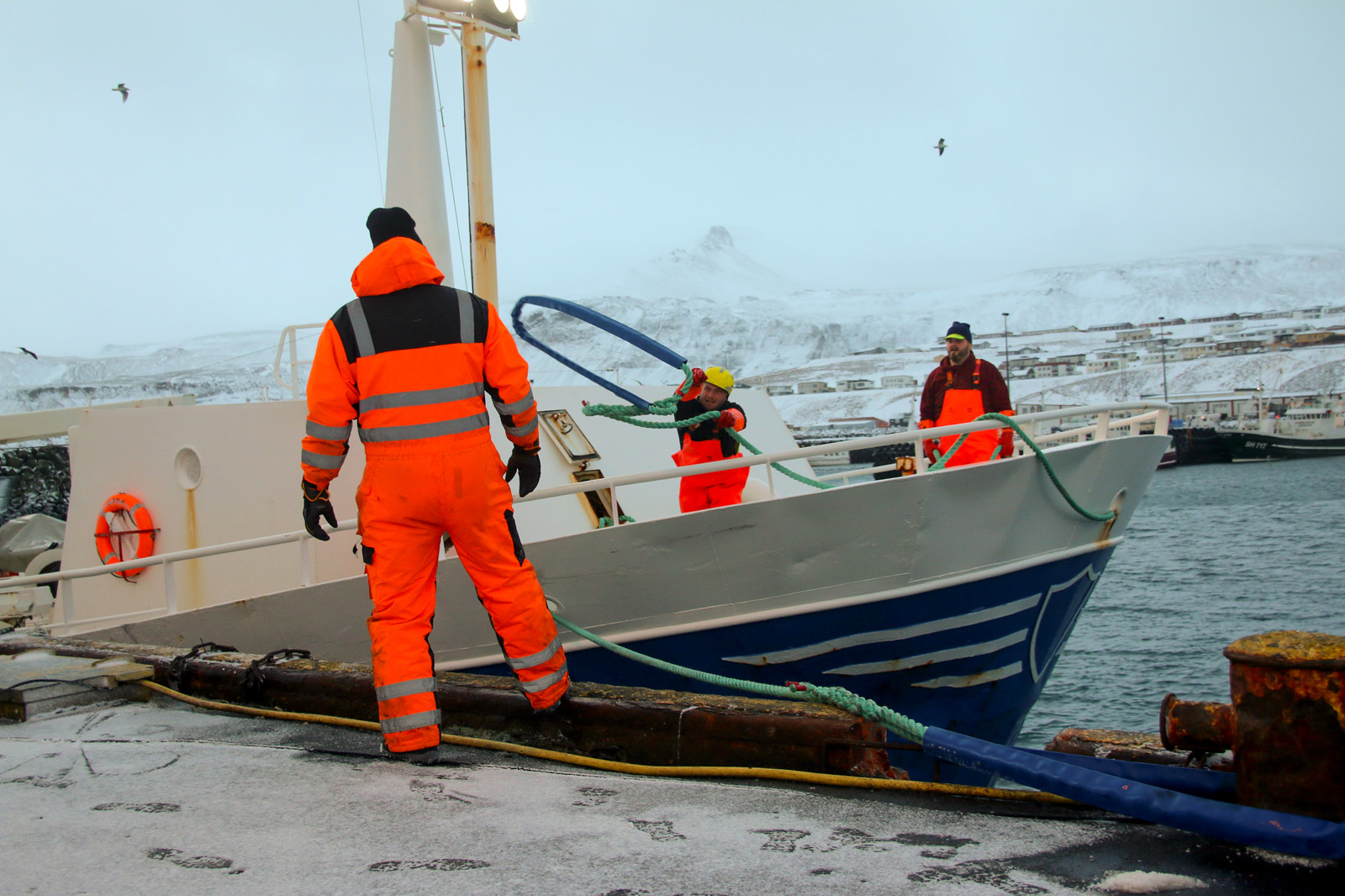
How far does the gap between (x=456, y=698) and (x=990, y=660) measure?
9.28 ft

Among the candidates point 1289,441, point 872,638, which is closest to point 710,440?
point 872,638

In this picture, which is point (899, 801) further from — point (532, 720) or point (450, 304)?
point (450, 304)

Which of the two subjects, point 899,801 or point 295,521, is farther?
point 295,521

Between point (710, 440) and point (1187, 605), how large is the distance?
1329 cm

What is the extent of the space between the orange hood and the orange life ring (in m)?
4.16

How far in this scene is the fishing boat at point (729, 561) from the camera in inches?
173

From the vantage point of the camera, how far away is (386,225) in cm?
315

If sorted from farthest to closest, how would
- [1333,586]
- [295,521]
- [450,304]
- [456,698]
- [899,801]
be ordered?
[1333,586]
[295,521]
[456,698]
[450,304]
[899,801]

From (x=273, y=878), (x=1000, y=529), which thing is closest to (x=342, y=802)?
(x=273, y=878)

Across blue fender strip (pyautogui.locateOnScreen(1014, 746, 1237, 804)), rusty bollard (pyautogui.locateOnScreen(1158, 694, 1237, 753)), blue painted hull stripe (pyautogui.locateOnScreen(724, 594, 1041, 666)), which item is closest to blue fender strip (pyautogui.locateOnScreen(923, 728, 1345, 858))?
blue fender strip (pyautogui.locateOnScreen(1014, 746, 1237, 804))

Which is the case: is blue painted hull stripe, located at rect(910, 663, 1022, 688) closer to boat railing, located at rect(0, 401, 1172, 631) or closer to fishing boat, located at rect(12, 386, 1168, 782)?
fishing boat, located at rect(12, 386, 1168, 782)

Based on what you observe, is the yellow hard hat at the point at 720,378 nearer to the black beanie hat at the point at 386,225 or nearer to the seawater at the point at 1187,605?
the black beanie hat at the point at 386,225

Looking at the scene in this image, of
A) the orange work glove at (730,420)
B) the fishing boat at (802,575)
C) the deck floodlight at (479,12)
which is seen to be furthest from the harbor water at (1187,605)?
the deck floodlight at (479,12)

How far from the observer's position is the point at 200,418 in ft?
19.6
